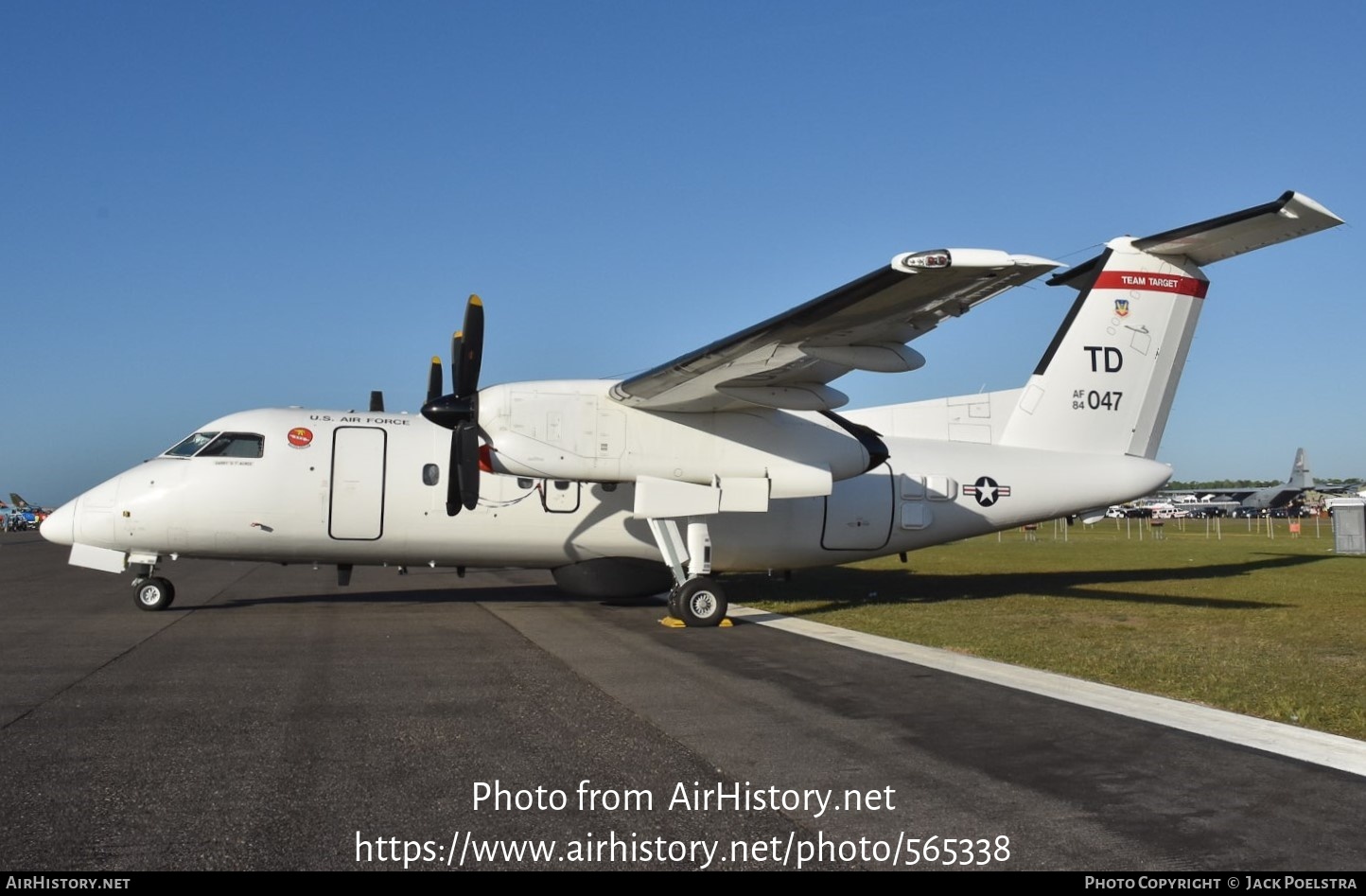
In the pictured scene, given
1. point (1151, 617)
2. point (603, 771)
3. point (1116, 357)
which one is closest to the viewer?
point (603, 771)

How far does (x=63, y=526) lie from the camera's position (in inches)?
592

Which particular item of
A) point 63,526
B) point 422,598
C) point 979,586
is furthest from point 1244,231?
point 63,526

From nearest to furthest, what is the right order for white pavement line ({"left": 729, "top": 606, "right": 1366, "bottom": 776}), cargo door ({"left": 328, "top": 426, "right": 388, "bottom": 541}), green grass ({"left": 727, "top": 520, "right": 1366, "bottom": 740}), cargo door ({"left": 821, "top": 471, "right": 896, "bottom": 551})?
white pavement line ({"left": 729, "top": 606, "right": 1366, "bottom": 776}), green grass ({"left": 727, "top": 520, "right": 1366, "bottom": 740}), cargo door ({"left": 328, "top": 426, "right": 388, "bottom": 541}), cargo door ({"left": 821, "top": 471, "right": 896, "bottom": 551})

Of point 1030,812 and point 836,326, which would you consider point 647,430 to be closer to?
point 836,326

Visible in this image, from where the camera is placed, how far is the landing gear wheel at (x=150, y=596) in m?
15.1

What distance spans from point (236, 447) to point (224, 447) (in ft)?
0.63

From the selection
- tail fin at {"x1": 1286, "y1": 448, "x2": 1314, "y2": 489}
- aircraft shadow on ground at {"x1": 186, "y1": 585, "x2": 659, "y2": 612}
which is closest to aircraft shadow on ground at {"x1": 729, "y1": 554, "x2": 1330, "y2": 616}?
aircraft shadow on ground at {"x1": 186, "y1": 585, "x2": 659, "y2": 612}

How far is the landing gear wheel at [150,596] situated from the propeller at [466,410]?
5.14 meters

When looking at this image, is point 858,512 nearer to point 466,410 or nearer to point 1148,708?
point 466,410

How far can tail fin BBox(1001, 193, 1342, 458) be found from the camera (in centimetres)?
1716

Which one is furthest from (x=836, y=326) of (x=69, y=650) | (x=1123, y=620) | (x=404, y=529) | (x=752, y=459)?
(x=69, y=650)

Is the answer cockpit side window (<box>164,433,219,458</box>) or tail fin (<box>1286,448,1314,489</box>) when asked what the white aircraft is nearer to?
cockpit side window (<box>164,433,219,458</box>)

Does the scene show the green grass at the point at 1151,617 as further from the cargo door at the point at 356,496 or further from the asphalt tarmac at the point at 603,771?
the cargo door at the point at 356,496

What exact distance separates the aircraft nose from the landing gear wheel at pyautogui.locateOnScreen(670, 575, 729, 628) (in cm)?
910
